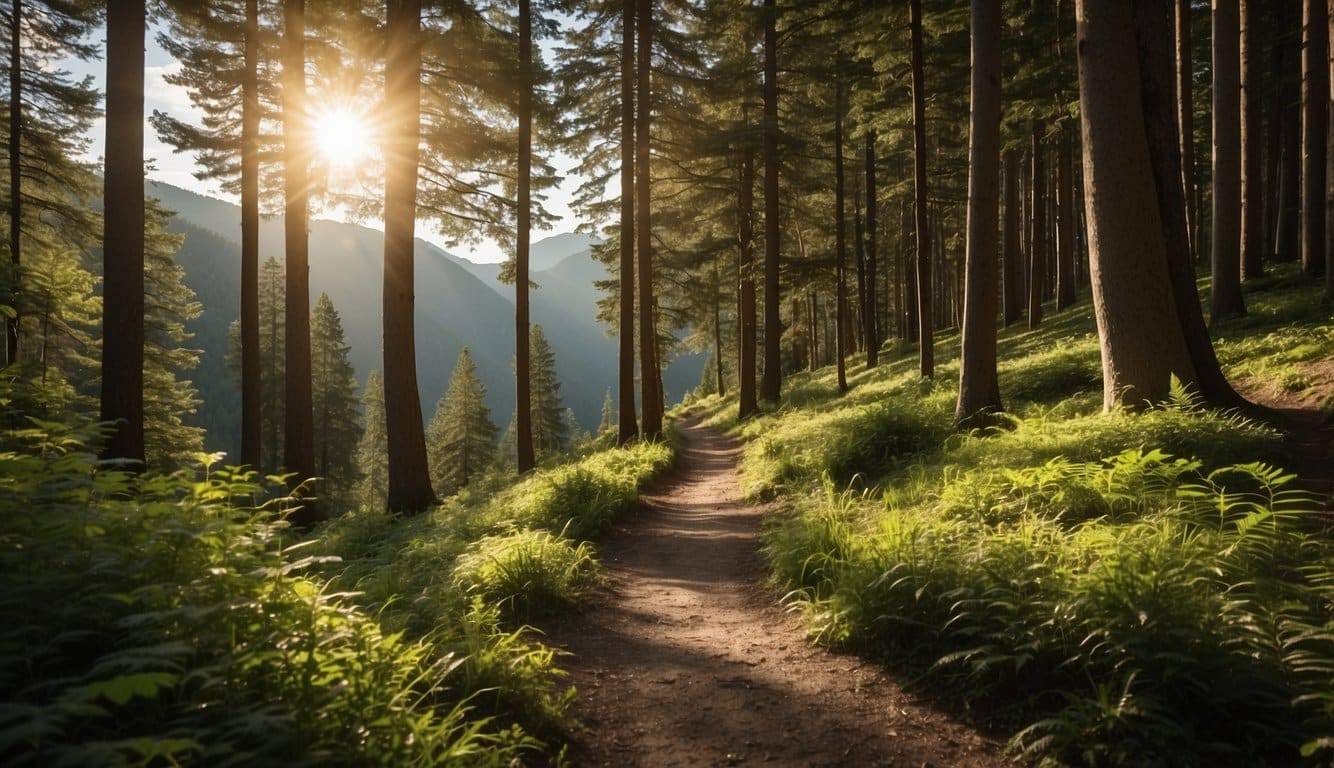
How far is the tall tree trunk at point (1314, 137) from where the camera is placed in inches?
519

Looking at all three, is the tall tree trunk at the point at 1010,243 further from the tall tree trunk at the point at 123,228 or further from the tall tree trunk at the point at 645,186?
the tall tree trunk at the point at 123,228

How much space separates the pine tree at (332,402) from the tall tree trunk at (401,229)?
25263mm

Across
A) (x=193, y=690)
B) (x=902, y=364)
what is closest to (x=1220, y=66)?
(x=902, y=364)

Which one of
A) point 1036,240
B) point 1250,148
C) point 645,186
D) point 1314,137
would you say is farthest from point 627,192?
point 1314,137

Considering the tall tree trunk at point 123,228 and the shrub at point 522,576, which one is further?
the tall tree trunk at point 123,228

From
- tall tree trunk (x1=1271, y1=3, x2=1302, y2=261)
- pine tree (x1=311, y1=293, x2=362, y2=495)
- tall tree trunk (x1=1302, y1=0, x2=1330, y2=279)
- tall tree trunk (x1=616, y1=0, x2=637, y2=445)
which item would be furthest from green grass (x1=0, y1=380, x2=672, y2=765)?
pine tree (x1=311, y1=293, x2=362, y2=495)

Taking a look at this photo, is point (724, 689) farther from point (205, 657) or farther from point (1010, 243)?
point (1010, 243)

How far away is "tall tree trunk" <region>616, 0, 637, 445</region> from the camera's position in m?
14.4

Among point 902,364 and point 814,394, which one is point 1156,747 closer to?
point 814,394

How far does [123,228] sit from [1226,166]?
19386 mm

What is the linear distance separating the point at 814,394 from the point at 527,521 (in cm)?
1313

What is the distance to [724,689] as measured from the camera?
3.86 metres

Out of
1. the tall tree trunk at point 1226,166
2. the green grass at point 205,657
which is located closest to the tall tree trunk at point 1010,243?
the tall tree trunk at point 1226,166

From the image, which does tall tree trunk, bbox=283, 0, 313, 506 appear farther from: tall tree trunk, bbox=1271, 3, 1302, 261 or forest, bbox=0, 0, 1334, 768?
tall tree trunk, bbox=1271, 3, 1302, 261
